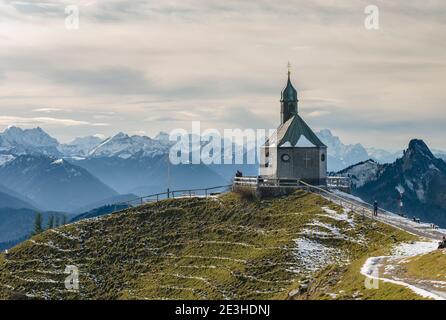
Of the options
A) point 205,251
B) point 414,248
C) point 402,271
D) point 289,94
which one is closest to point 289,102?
point 289,94

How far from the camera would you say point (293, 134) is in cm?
10069

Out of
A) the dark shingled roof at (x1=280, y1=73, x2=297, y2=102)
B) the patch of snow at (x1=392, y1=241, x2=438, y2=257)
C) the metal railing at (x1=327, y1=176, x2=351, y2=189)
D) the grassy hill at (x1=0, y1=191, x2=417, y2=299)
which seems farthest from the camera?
the dark shingled roof at (x1=280, y1=73, x2=297, y2=102)

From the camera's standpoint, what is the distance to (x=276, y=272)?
2616 inches

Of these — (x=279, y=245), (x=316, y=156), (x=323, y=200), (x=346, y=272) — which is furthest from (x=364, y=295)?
(x=316, y=156)

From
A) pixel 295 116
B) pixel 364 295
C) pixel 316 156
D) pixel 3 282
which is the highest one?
pixel 295 116

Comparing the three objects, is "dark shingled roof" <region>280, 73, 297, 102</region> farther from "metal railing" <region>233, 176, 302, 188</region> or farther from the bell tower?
"metal railing" <region>233, 176, 302, 188</region>

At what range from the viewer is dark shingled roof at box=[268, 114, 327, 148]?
99.8 metres

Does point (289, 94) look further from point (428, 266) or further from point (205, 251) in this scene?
point (428, 266)

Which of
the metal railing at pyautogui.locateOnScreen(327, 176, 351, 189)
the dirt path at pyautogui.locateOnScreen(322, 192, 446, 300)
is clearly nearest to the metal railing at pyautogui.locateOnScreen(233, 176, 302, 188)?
the metal railing at pyautogui.locateOnScreen(327, 176, 351, 189)

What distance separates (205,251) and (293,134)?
99.4ft

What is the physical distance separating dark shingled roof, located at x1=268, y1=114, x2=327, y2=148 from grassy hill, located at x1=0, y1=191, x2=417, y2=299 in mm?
11617
